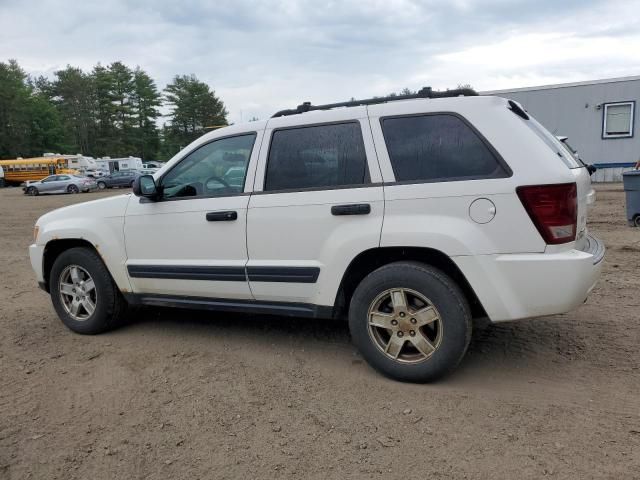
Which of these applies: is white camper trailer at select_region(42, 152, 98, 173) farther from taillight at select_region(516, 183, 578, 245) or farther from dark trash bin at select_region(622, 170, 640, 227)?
taillight at select_region(516, 183, 578, 245)

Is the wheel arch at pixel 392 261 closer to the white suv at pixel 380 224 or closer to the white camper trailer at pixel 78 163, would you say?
the white suv at pixel 380 224

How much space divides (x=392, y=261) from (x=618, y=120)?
1959 cm

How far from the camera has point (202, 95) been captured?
79.5m

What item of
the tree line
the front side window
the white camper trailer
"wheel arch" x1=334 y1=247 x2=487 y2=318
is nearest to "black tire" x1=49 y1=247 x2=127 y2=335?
the front side window

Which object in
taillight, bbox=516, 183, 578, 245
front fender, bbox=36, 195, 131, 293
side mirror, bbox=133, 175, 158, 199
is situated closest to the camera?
taillight, bbox=516, 183, 578, 245

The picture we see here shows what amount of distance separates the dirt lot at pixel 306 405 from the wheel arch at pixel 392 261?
20.8 inches

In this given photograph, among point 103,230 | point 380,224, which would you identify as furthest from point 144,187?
point 380,224

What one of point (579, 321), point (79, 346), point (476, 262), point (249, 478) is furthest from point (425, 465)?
point (79, 346)

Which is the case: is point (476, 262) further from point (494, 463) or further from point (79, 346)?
point (79, 346)

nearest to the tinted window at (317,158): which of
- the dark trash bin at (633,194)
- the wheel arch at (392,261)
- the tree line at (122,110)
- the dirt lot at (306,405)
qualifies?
the wheel arch at (392,261)

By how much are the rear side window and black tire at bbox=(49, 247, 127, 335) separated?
9.31ft

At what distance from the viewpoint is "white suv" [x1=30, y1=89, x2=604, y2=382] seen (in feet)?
10.1

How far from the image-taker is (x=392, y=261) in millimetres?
3561

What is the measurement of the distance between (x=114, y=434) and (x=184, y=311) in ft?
Answer: 8.05
